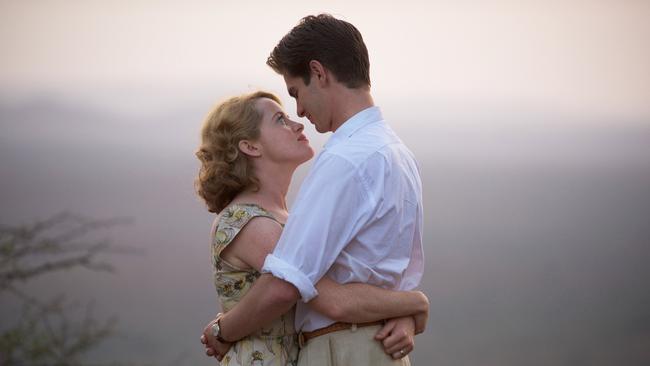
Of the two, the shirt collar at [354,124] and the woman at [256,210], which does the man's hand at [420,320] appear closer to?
the woman at [256,210]

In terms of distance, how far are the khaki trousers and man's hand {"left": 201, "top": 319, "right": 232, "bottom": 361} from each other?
0.29 meters

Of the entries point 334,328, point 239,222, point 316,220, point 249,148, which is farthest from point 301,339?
point 249,148

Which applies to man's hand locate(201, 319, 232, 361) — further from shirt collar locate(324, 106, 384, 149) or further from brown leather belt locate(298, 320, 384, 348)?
shirt collar locate(324, 106, 384, 149)

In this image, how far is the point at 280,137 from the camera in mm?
2508

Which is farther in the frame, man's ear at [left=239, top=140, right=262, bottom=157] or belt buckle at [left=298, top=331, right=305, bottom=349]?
man's ear at [left=239, top=140, right=262, bottom=157]

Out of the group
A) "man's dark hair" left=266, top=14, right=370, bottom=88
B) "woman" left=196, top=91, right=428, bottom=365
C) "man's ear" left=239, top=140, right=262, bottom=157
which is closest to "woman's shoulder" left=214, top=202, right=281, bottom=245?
"woman" left=196, top=91, right=428, bottom=365

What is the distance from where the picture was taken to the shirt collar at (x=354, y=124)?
2.22 m

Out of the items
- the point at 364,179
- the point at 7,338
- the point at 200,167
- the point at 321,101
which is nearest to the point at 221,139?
the point at 200,167

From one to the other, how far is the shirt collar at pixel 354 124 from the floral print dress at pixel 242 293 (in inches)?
12.9

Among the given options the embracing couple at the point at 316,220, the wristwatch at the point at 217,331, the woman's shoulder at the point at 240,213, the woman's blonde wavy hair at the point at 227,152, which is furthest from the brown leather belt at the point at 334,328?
the woman's blonde wavy hair at the point at 227,152

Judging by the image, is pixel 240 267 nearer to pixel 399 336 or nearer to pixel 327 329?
pixel 327 329

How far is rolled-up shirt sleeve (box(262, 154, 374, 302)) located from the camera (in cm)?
205

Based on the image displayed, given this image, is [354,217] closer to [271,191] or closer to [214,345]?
[271,191]

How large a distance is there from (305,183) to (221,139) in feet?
1.56
